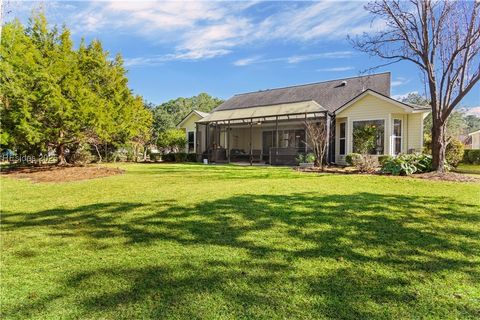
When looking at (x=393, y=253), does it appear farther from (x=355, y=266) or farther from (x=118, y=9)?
(x=118, y=9)

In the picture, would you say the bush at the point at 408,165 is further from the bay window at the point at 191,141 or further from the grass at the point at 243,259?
the bay window at the point at 191,141

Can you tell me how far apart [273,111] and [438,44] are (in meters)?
10.5

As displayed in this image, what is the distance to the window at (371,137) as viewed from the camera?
53.4 ft

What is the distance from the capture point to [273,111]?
806 inches

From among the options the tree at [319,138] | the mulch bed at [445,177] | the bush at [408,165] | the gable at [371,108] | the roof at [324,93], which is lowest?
the mulch bed at [445,177]

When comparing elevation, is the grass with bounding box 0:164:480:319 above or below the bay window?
below

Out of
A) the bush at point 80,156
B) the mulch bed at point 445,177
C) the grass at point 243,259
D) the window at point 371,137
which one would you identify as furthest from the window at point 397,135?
the bush at point 80,156

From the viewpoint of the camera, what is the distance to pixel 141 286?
9.14 feet

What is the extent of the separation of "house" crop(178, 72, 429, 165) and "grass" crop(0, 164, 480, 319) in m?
10.7

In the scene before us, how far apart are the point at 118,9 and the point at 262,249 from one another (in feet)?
29.9

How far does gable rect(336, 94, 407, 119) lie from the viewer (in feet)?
→ 52.0

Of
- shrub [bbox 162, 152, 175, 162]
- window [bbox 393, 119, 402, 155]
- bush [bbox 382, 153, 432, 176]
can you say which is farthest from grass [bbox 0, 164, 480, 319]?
shrub [bbox 162, 152, 175, 162]

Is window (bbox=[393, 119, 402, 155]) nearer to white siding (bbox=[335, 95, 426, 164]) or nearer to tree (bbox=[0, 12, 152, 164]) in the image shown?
white siding (bbox=[335, 95, 426, 164])

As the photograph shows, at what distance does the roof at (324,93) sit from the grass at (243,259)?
46.7 ft
